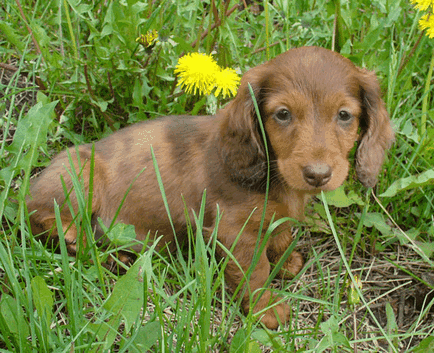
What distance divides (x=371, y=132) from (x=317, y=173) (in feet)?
1.87

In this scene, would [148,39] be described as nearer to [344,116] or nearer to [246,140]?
[246,140]

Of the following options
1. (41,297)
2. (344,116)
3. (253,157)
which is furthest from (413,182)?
(41,297)

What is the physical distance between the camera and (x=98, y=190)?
2998 mm

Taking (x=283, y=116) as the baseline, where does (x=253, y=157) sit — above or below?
below

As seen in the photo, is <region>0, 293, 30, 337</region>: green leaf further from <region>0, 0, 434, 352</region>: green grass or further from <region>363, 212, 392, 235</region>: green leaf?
<region>363, 212, 392, 235</region>: green leaf

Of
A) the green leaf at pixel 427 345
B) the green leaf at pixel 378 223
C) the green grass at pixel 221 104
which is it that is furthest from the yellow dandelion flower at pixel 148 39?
the green leaf at pixel 427 345

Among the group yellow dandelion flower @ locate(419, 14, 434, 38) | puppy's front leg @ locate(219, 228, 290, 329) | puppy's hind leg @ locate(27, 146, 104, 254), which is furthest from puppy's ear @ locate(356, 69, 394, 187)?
puppy's hind leg @ locate(27, 146, 104, 254)

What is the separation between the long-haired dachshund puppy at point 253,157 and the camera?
7.80 feet

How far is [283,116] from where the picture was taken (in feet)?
8.08

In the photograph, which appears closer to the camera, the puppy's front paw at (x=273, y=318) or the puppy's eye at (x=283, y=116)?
the puppy's eye at (x=283, y=116)

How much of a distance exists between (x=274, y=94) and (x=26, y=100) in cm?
225

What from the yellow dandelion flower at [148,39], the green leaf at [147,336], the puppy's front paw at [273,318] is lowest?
the puppy's front paw at [273,318]

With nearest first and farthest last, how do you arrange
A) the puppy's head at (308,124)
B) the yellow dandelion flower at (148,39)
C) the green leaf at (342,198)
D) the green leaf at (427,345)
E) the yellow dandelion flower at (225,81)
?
1. the green leaf at (427,345)
2. the puppy's head at (308,124)
3. the yellow dandelion flower at (225,81)
4. the green leaf at (342,198)
5. the yellow dandelion flower at (148,39)

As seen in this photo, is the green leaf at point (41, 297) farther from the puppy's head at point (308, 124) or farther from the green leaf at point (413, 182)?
the green leaf at point (413, 182)
